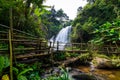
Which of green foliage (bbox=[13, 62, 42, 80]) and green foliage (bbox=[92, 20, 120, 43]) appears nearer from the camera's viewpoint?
green foliage (bbox=[92, 20, 120, 43])

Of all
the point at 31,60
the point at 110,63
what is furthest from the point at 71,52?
the point at 31,60

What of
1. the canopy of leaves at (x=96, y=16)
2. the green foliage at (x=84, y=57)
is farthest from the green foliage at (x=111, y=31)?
the canopy of leaves at (x=96, y=16)

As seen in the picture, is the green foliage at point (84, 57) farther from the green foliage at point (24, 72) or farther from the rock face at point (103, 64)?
the green foliage at point (24, 72)

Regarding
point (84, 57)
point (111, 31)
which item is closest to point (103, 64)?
point (84, 57)

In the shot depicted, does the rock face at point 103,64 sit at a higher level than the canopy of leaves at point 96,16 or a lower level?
lower

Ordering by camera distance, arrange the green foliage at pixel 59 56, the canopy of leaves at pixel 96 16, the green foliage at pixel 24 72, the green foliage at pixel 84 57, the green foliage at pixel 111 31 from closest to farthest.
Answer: the green foliage at pixel 111 31
the green foliage at pixel 24 72
the green foliage at pixel 59 56
the green foliage at pixel 84 57
the canopy of leaves at pixel 96 16

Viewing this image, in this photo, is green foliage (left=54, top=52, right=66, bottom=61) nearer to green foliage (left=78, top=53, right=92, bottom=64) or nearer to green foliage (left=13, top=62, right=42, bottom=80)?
green foliage (left=78, top=53, right=92, bottom=64)

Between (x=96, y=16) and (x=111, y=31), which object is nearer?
(x=111, y=31)

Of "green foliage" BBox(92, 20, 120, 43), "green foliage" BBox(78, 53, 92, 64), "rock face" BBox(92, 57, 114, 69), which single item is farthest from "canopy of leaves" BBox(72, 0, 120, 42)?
"rock face" BBox(92, 57, 114, 69)

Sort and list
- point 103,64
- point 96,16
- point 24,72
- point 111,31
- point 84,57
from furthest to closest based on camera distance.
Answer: point 96,16 < point 84,57 < point 103,64 < point 111,31 < point 24,72

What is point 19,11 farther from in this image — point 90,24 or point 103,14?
point 103,14

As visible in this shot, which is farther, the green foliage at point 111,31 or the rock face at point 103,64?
the rock face at point 103,64

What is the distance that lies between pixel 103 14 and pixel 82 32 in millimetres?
3889

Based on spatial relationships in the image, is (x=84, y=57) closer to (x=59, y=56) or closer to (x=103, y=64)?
(x=103, y=64)
